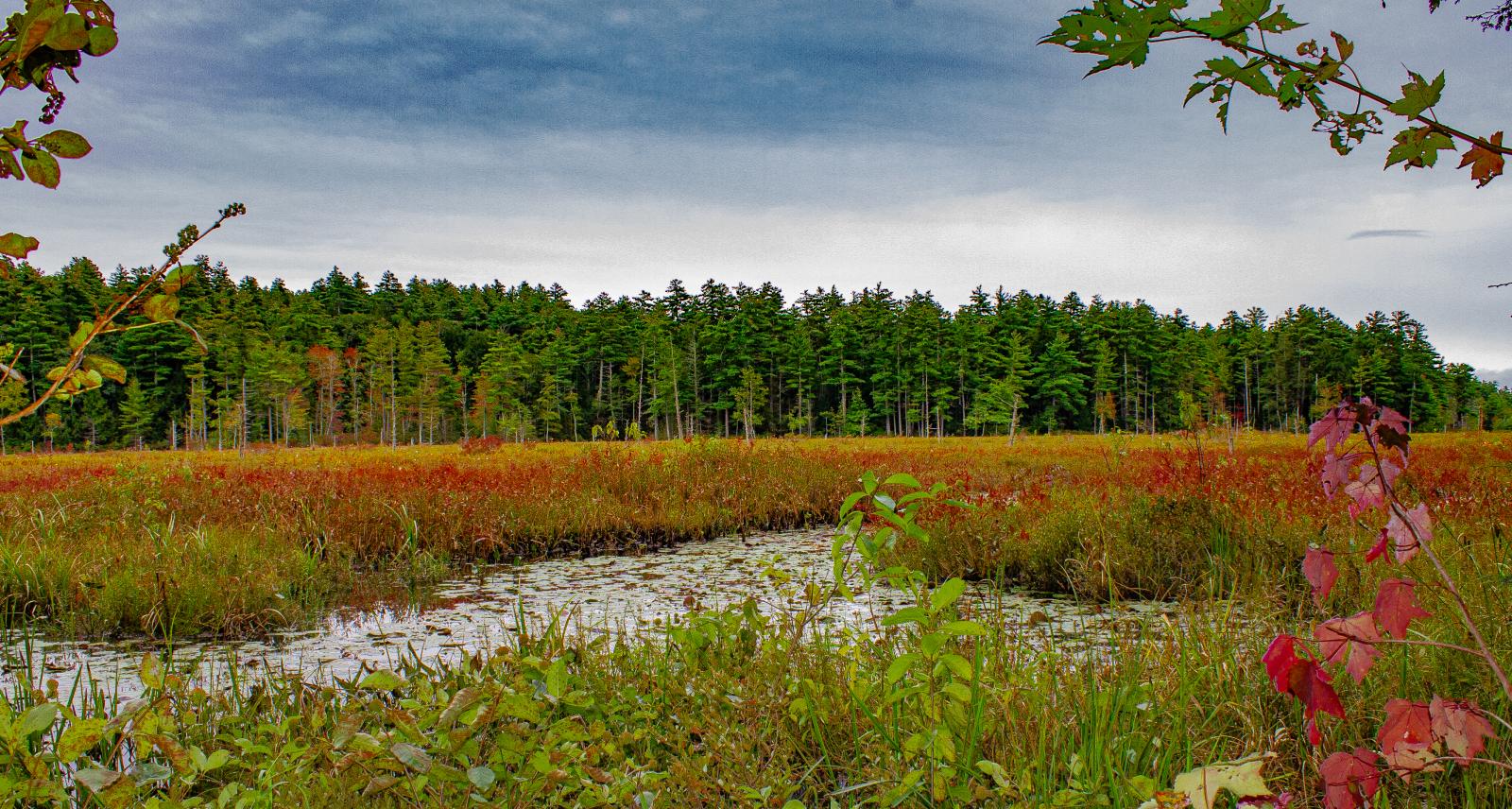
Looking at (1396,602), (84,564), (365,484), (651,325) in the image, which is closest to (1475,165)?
(1396,602)

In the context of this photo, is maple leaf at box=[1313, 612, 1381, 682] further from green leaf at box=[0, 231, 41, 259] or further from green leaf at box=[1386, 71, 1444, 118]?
green leaf at box=[0, 231, 41, 259]

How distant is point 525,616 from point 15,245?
15.8 feet

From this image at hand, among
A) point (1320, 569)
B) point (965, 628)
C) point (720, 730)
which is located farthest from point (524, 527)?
point (1320, 569)

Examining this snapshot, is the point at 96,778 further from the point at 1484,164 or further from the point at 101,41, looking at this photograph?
the point at 1484,164

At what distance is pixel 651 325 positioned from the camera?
2768 inches

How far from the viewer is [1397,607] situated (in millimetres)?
1167

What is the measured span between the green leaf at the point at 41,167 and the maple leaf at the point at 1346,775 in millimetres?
2009

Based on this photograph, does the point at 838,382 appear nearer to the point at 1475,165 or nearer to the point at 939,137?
the point at 939,137

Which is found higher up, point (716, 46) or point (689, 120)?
point (689, 120)

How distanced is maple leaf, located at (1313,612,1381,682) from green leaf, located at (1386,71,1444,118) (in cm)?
71

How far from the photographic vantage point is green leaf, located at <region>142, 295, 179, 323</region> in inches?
47.2

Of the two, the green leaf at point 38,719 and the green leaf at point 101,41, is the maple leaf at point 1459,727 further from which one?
the green leaf at point 38,719

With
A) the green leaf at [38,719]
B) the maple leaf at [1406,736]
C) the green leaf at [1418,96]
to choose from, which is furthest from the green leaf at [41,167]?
the maple leaf at [1406,736]

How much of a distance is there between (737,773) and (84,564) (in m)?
6.16
